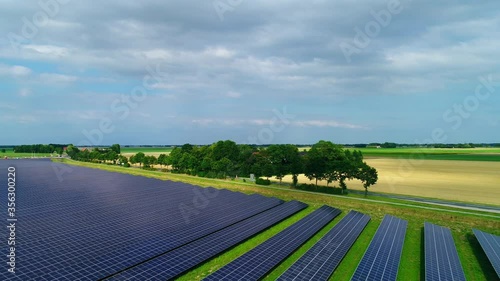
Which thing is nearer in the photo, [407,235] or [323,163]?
[407,235]

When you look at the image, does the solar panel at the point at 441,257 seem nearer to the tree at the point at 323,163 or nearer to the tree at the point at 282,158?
the tree at the point at 323,163

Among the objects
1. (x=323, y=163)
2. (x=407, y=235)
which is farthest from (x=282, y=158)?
(x=407, y=235)

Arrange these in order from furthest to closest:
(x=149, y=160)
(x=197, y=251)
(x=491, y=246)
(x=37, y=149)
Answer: (x=37, y=149), (x=149, y=160), (x=491, y=246), (x=197, y=251)

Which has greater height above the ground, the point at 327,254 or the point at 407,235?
the point at 327,254

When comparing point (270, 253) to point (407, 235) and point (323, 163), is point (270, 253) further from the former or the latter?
point (323, 163)

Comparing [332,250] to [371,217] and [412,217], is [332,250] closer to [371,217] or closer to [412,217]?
[371,217]

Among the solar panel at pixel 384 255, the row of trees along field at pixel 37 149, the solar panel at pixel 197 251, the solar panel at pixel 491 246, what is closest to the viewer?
the solar panel at pixel 197 251

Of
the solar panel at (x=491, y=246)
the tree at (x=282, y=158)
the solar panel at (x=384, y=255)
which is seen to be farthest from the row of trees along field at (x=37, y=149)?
the solar panel at (x=491, y=246)
